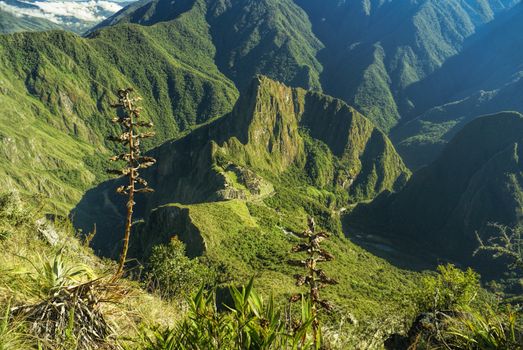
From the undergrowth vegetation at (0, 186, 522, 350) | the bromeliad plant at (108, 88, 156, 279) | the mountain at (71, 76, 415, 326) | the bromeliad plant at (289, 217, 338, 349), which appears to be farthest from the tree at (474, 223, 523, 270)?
the mountain at (71, 76, 415, 326)

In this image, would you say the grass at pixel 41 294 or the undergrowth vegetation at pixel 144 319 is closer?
the undergrowth vegetation at pixel 144 319

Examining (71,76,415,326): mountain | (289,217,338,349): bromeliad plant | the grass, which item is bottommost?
(71,76,415,326): mountain

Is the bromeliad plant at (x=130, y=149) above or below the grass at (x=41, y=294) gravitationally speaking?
above

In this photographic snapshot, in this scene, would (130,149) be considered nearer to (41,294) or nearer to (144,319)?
(41,294)

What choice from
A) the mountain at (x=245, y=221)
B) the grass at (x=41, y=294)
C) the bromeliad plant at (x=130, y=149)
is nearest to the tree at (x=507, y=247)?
the grass at (x=41, y=294)

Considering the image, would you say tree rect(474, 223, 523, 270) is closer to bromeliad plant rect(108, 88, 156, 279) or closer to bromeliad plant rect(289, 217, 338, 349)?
bromeliad plant rect(289, 217, 338, 349)

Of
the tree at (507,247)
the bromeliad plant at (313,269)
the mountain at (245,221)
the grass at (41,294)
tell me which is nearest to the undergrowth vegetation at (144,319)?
the grass at (41,294)

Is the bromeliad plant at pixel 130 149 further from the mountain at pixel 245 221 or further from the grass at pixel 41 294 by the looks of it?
the mountain at pixel 245 221

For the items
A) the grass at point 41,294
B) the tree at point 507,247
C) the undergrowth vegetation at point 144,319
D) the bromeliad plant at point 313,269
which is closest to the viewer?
the undergrowth vegetation at point 144,319

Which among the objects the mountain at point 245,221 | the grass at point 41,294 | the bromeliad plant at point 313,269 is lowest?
the mountain at point 245,221

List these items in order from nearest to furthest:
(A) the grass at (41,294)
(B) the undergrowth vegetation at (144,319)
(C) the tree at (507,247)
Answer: (B) the undergrowth vegetation at (144,319)
(A) the grass at (41,294)
(C) the tree at (507,247)

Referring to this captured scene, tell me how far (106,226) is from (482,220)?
544 ft

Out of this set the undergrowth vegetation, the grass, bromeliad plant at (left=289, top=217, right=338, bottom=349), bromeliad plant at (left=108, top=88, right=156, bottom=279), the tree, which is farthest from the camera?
the tree

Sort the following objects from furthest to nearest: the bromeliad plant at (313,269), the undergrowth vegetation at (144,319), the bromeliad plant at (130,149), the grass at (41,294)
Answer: the bromeliad plant at (130,149) < the bromeliad plant at (313,269) < the grass at (41,294) < the undergrowth vegetation at (144,319)
